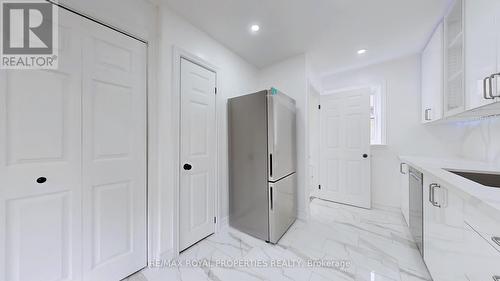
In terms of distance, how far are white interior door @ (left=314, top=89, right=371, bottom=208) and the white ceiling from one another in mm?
732

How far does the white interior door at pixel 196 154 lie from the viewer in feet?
5.89

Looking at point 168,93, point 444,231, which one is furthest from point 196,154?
point 444,231

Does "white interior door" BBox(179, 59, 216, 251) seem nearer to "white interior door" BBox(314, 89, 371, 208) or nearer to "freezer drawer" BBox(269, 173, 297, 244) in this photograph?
"freezer drawer" BBox(269, 173, 297, 244)

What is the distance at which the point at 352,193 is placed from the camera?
2.93 metres

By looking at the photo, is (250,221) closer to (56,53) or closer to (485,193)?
(485,193)

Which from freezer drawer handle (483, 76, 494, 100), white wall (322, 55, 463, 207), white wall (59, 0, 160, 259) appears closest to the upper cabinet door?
freezer drawer handle (483, 76, 494, 100)

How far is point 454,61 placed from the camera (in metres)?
1.63

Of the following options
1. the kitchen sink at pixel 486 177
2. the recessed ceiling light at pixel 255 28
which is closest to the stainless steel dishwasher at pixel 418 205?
the kitchen sink at pixel 486 177

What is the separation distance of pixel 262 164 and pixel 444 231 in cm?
144

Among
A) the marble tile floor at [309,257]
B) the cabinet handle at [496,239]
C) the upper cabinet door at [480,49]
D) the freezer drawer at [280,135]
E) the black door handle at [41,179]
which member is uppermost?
the upper cabinet door at [480,49]

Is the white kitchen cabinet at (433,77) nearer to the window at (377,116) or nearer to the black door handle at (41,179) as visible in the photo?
the window at (377,116)

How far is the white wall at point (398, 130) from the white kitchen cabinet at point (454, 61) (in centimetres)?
93

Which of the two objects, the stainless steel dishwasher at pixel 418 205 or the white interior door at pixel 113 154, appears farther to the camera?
the stainless steel dishwasher at pixel 418 205

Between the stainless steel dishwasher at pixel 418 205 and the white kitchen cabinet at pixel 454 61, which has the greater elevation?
the white kitchen cabinet at pixel 454 61
